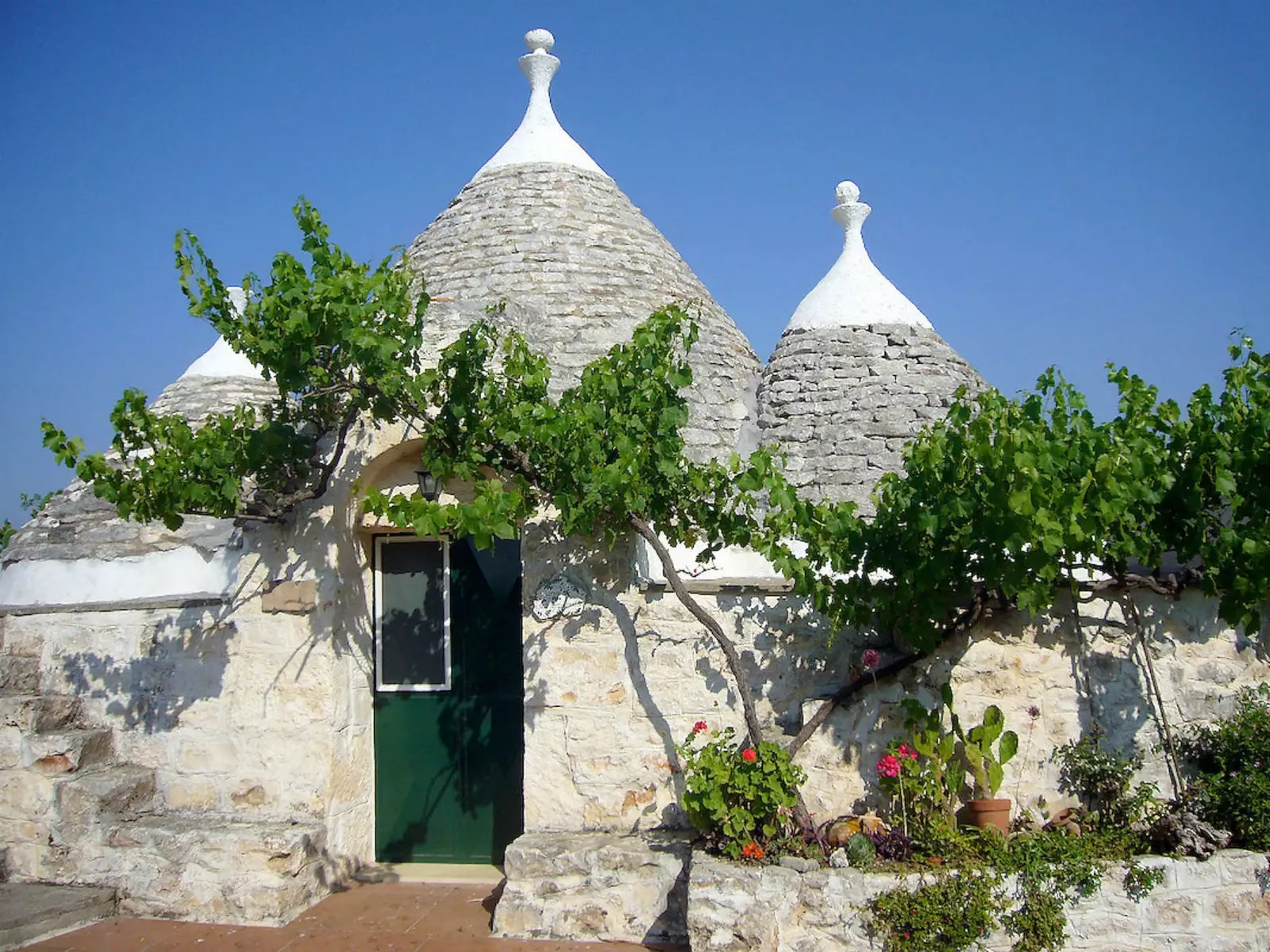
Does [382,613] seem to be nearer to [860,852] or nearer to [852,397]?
[860,852]

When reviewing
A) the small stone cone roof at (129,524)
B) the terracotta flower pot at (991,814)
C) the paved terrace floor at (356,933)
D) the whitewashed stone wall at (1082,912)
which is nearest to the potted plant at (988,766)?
the terracotta flower pot at (991,814)

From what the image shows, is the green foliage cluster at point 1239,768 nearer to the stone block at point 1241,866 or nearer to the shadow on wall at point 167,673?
the stone block at point 1241,866

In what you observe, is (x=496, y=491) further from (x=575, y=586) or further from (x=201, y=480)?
(x=201, y=480)

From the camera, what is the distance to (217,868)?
6.03 meters

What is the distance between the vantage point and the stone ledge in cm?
551

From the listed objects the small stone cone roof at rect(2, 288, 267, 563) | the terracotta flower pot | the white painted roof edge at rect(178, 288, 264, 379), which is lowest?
the terracotta flower pot

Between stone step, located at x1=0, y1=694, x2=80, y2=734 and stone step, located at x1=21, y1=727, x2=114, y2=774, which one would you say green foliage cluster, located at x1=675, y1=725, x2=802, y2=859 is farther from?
stone step, located at x1=0, y1=694, x2=80, y2=734

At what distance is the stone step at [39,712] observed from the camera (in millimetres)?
6539

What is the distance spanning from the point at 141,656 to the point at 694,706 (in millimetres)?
3489

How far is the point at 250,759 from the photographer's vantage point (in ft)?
20.9

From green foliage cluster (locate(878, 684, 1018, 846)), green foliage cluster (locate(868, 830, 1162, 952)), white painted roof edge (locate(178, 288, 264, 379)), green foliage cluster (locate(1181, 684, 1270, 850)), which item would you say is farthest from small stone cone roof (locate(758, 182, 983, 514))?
white painted roof edge (locate(178, 288, 264, 379))

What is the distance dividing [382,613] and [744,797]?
278cm

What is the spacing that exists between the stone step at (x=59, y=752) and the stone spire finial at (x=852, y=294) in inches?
226

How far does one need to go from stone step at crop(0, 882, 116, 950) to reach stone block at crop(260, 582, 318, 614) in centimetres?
184
